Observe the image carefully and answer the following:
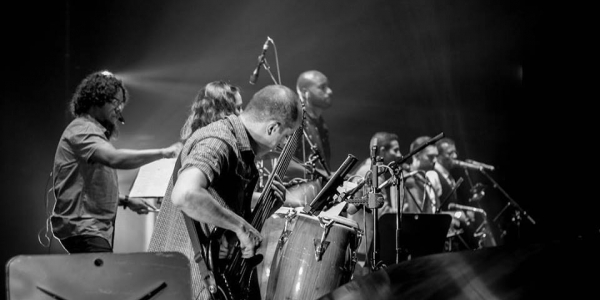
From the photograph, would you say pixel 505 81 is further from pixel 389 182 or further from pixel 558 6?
pixel 389 182

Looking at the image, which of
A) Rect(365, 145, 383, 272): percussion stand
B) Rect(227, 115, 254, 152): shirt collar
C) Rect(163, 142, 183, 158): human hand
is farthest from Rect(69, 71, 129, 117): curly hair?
Rect(365, 145, 383, 272): percussion stand

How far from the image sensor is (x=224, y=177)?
2.83m

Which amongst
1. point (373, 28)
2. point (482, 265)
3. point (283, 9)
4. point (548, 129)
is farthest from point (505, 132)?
point (482, 265)

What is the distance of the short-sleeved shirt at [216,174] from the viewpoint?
2.64m

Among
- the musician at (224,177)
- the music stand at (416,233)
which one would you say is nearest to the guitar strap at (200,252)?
the musician at (224,177)

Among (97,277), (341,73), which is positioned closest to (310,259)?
(97,277)

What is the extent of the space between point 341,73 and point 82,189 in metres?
5.21

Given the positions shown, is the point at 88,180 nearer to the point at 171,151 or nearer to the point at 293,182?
the point at 171,151

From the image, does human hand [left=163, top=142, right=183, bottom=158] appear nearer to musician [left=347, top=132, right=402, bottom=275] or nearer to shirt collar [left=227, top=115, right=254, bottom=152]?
shirt collar [left=227, top=115, right=254, bottom=152]

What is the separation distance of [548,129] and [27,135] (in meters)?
7.31

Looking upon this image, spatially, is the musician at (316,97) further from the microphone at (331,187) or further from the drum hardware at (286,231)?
the microphone at (331,187)

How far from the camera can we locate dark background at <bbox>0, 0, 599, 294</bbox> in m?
5.94

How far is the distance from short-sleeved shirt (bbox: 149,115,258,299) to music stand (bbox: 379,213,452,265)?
2.83 m

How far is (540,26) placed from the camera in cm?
908
